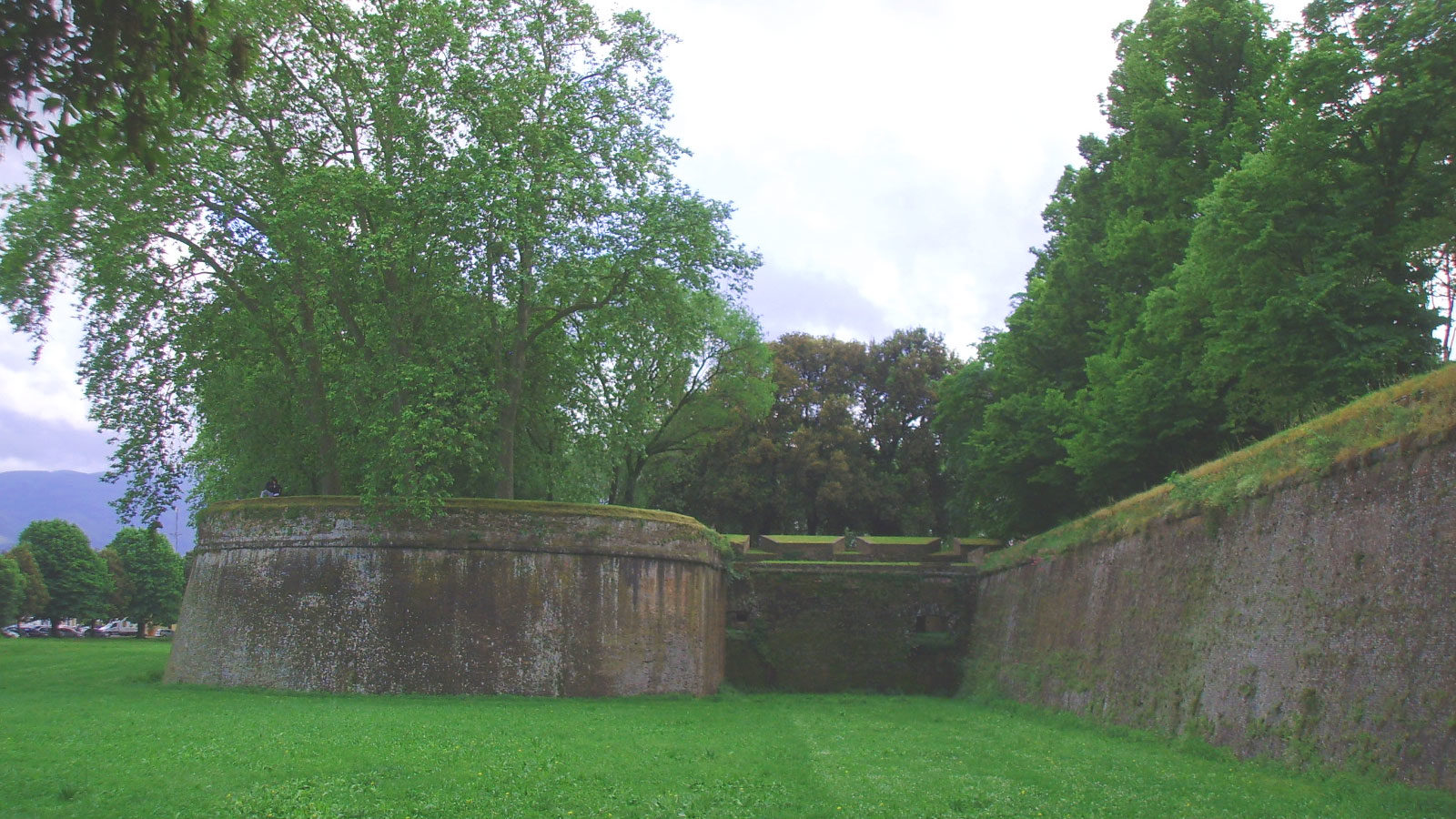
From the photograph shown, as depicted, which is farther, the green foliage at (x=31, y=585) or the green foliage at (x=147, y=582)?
the green foliage at (x=147, y=582)

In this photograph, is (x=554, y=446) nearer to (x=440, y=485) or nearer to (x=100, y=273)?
(x=440, y=485)

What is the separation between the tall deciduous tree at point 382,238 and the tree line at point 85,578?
137ft

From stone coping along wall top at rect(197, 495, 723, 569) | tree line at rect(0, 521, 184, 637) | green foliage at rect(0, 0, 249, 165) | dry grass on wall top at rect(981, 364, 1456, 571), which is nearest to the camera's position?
green foliage at rect(0, 0, 249, 165)

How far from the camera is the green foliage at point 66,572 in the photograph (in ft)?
216

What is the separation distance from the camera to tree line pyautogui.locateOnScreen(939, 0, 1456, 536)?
1819 cm

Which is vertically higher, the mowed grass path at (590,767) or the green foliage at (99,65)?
the green foliage at (99,65)

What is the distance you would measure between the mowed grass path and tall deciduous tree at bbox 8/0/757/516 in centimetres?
634

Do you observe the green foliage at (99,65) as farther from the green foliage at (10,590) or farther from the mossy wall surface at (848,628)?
the green foliage at (10,590)

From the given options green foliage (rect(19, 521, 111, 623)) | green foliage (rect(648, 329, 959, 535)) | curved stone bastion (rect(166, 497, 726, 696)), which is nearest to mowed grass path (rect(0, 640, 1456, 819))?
curved stone bastion (rect(166, 497, 726, 696))

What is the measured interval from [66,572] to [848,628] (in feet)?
193

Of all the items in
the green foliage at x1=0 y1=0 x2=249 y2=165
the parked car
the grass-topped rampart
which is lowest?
the parked car

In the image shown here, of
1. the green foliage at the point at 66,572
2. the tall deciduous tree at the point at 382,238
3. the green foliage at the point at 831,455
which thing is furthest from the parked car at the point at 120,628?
the tall deciduous tree at the point at 382,238

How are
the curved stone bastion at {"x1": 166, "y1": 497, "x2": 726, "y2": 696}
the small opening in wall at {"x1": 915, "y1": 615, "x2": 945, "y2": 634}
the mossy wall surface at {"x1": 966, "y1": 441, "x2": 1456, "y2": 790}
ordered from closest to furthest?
1. the mossy wall surface at {"x1": 966, "y1": 441, "x2": 1456, "y2": 790}
2. the curved stone bastion at {"x1": 166, "y1": 497, "x2": 726, "y2": 696}
3. the small opening in wall at {"x1": 915, "y1": 615, "x2": 945, "y2": 634}

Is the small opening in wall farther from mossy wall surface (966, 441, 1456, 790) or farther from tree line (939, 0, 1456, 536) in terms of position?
mossy wall surface (966, 441, 1456, 790)
